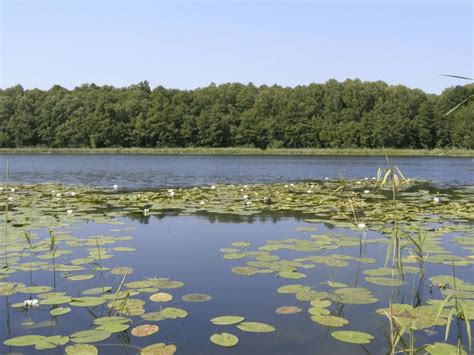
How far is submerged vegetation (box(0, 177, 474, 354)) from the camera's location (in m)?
3.07

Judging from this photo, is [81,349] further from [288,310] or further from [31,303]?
[288,310]

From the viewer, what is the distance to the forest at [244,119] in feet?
178

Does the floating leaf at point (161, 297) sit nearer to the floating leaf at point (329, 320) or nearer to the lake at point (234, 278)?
the lake at point (234, 278)

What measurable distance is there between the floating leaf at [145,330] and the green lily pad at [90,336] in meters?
0.17

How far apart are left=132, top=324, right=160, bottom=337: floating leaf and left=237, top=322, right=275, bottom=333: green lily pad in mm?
571

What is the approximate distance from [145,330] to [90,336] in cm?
35

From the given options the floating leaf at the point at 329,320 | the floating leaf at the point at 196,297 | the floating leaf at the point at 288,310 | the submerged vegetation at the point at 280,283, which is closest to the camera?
the submerged vegetation at the point at 280,283

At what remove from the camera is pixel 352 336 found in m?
3.03

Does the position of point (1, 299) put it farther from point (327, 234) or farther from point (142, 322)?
point (327, 234)

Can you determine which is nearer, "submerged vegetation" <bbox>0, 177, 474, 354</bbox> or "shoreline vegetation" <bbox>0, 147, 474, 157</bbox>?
"submerged vegetation" <bbox>0, 177, 474, 354</bbox>

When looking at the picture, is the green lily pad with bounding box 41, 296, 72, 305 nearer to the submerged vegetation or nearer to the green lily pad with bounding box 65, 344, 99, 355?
the submerged vegetation

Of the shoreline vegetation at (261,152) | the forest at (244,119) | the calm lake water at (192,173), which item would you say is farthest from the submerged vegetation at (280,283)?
A: the forest at (244,119)

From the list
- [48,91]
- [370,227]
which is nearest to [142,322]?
[370,227]

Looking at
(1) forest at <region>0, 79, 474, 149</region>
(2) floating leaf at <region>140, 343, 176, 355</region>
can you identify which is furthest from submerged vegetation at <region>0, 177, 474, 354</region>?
(1) forest at <region>0, 79, 474, 149</region>
